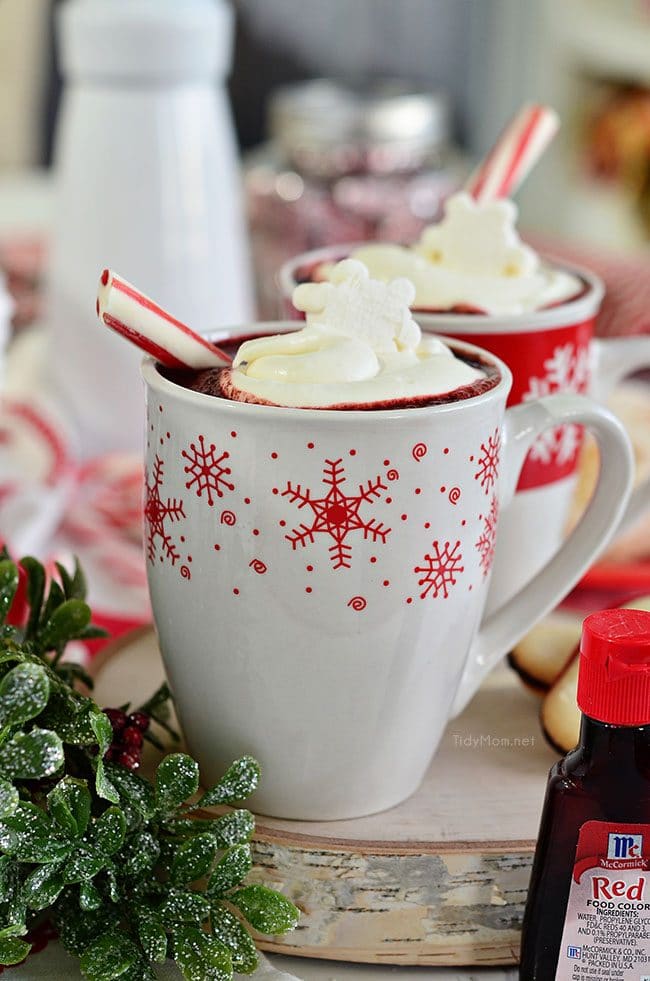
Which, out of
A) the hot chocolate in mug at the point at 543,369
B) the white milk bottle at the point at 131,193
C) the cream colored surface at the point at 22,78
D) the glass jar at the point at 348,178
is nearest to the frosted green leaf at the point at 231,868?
the hot chocolate in mug at the point at 543,369

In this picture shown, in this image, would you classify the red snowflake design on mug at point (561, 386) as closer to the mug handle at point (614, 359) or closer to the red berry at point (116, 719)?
the mug handle at point (614, 359)

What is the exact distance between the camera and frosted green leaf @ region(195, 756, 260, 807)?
45 centimetres

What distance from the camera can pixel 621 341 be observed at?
65 centimetres

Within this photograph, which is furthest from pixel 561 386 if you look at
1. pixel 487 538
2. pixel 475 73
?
pixel 475 73

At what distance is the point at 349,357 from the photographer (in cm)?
45

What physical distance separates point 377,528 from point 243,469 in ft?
0.16

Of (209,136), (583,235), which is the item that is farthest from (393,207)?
(583,235)

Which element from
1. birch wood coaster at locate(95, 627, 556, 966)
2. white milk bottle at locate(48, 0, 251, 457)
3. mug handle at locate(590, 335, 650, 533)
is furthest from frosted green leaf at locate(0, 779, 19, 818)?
white milk bottle at locate(48, 0, 251, 457)

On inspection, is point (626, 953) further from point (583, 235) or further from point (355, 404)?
point (583, 235)

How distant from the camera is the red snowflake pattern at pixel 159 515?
46 centimetres

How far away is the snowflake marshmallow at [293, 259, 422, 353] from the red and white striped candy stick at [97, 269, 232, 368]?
0.14 feet

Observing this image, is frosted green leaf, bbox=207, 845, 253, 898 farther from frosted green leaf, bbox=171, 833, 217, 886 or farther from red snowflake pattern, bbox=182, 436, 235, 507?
red snowflake pattern, bbox=182, 436, 235, 507

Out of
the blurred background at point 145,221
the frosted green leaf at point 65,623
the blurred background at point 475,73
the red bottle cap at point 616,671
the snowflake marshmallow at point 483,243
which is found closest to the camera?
the red bottle cap at point 616,671

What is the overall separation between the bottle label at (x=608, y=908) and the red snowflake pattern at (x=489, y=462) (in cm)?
12
